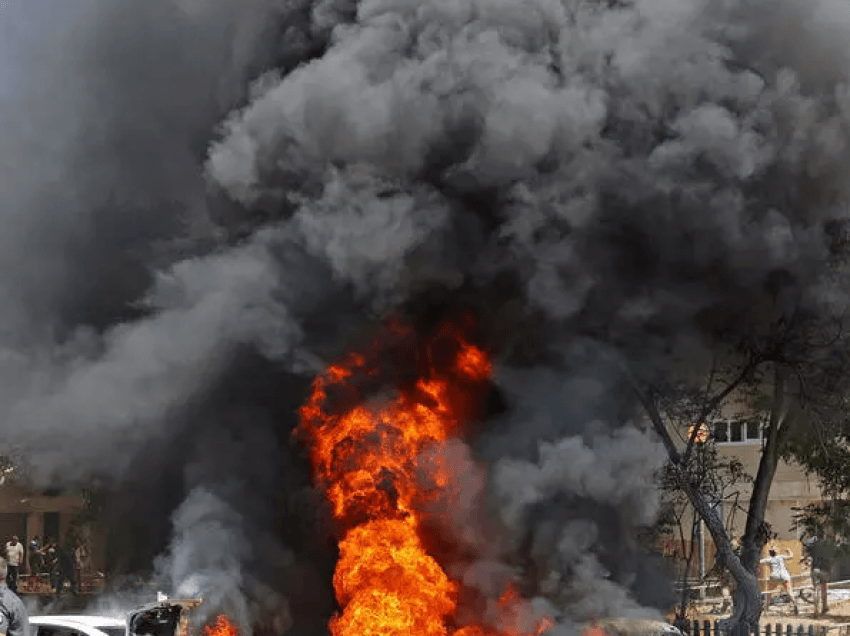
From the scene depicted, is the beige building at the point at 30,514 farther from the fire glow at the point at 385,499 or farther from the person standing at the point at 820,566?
the person standing at the point at 820,566

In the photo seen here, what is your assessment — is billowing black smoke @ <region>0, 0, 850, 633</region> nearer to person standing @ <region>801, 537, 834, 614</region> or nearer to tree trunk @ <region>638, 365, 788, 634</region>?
tree trunk @ <region>638, 365, 788, 634</region>

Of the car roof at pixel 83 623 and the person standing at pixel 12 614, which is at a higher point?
the person standing at pixel 12 614

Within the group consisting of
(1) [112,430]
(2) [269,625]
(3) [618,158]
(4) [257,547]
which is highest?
(3) [618,158]

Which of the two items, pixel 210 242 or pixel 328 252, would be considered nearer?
pixel 328 252

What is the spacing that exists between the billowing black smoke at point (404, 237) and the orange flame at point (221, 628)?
0.81 feet

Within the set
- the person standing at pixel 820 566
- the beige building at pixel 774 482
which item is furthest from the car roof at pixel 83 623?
the beige building at pixel 774 482

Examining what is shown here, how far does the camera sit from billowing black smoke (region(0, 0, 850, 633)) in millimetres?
13281

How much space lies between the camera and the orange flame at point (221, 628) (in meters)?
13.3

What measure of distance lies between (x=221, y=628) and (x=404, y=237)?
4967mm

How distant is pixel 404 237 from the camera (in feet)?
43.9

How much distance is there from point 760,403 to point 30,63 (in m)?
11.9

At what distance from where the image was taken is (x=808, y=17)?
13.6 meters

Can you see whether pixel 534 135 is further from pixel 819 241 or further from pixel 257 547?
pixel 257 547

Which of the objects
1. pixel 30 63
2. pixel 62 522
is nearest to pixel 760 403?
pixel 30 63
